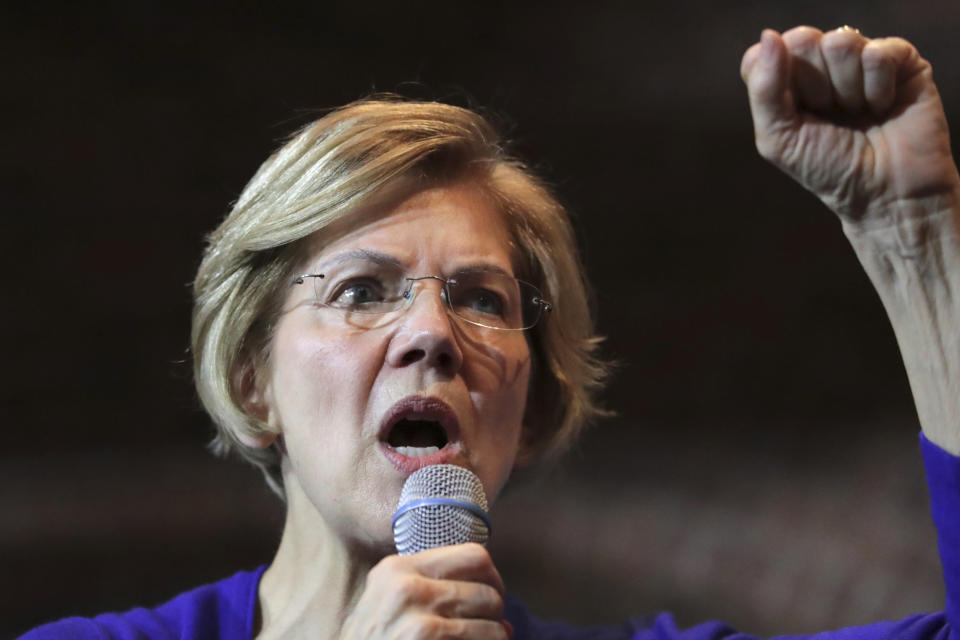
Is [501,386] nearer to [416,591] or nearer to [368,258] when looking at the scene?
[368,258]

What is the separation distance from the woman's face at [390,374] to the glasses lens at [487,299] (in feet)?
0.05

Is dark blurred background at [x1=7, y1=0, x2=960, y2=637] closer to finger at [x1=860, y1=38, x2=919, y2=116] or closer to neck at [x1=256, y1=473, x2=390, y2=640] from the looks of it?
neck at [x1=256, y1=473, x2=390, y2=640]

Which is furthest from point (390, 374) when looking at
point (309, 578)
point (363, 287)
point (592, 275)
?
point (592, 275)

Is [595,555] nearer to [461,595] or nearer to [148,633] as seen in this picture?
[148,633]

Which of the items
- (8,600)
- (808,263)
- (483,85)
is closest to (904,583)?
(808,263)

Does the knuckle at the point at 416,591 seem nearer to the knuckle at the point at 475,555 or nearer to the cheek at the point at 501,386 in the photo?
the knuckle at the point at 475,555

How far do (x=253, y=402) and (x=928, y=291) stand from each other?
119cm

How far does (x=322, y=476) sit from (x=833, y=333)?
2.06 meters

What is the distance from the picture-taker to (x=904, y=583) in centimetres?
259

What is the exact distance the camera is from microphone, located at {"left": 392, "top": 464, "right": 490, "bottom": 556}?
48.8 inches

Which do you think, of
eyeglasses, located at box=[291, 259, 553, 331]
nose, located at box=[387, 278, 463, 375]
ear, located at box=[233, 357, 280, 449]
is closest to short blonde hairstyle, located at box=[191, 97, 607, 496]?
ear, located at box=[233, 357, 280, 449]

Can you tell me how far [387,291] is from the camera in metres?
1.69

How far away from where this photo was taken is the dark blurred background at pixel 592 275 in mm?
2900

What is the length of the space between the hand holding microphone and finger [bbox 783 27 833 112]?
0.70m
